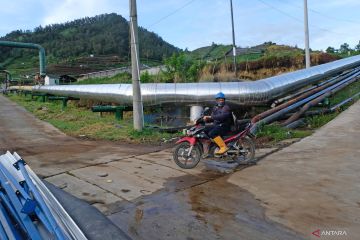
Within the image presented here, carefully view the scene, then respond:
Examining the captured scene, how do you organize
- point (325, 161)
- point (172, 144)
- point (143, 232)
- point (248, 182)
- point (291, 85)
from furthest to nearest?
1. point (291, 85)
2. point (172, 144)
3. point (325, 161)
4. point (248, 182)
5. point (143, 232)

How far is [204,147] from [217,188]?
1.58 m

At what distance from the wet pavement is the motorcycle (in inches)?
8.8

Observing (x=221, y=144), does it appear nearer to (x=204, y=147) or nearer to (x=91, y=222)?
(x=204, y=147)

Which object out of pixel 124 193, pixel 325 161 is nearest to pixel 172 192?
pixel 124 193

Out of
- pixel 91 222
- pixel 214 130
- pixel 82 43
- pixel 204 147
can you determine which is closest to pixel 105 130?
pixel 204 147

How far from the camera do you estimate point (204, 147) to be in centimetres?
732

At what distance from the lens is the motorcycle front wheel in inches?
280

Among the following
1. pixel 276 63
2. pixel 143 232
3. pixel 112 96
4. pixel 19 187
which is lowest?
pixel 143 232

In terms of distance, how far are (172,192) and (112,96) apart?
9439 millimetres

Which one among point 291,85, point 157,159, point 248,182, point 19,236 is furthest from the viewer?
point 291,85

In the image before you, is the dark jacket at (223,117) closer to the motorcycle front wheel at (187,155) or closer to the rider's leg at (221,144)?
the rider's leg at (221,144)

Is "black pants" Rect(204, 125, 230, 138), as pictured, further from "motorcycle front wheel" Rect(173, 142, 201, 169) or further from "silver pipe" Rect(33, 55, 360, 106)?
"silver pipe" Rect(33, 55, 360, 106)

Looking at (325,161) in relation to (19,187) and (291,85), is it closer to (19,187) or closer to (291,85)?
(19,187)

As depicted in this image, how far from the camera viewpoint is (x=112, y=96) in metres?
14.5
